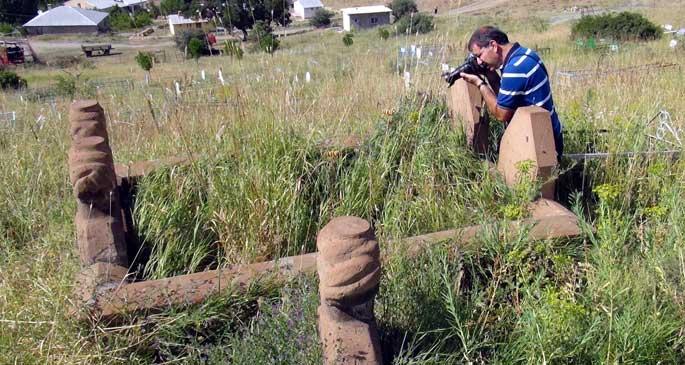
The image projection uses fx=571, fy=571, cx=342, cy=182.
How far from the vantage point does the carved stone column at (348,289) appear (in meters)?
1.55

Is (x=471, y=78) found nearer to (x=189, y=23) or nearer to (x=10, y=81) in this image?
(x=189, y=23)

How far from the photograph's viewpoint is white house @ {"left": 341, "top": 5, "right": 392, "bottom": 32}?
51688 mm

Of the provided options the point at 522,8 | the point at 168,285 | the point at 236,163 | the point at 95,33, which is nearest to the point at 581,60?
the point at 236,163

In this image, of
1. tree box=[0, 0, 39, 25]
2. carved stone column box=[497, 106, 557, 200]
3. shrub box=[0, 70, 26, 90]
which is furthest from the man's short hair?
tree box=[0, 0, 39, 25]

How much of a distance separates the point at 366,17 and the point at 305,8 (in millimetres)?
14162

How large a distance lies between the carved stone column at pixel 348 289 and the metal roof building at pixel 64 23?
66537mm

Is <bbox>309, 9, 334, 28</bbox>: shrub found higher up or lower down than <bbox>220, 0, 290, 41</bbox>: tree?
lower down

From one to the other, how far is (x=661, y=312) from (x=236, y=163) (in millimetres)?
2112

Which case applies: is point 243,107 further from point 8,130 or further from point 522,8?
point 522,8

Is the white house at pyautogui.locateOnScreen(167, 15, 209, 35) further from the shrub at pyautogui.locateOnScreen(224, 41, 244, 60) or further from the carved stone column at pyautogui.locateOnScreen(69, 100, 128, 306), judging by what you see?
the carved stone column at pyautogui.locateOnScreen(69, 100, 128, 306)

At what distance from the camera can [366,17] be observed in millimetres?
53531

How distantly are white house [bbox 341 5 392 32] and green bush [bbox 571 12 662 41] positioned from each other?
32.5 meters

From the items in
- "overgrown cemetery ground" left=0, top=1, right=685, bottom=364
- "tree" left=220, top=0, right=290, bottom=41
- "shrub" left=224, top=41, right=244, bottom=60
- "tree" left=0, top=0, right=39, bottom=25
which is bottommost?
"overgrown cemetery ground" left=0, top=1, right=685, bottom=364

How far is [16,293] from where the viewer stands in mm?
2221
